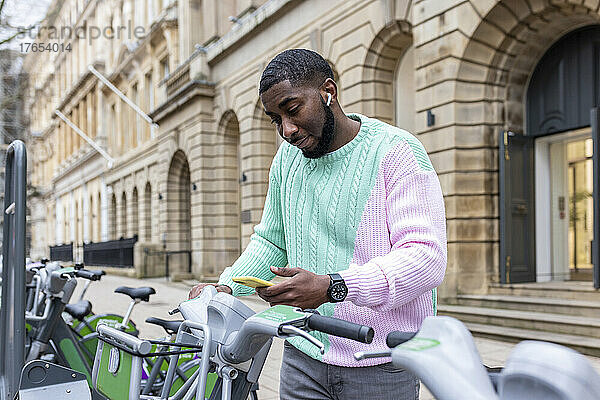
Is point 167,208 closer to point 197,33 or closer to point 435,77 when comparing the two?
point 197,33

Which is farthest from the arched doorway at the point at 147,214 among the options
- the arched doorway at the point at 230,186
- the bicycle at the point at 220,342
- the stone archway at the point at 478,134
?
the bicycle at the point at 220,342

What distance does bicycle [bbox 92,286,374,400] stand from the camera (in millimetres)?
1482

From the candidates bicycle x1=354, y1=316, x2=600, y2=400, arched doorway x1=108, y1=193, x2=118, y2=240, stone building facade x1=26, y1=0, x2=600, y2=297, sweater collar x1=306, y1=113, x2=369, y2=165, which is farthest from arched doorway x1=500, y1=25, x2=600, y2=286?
arched doorway x1=108, y1=193, x2=118, y2=240

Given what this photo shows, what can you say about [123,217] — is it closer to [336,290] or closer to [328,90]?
[328,90]

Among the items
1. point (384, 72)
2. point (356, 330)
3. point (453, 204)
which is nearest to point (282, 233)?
point (356, 330)

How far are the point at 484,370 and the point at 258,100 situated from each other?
50.8ft

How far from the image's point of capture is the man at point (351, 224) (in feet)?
5.38

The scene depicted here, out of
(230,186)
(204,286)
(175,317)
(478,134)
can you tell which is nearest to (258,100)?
(230,186)

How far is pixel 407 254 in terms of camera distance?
1.62m

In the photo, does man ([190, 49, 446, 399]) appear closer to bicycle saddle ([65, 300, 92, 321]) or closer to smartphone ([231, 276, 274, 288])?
smartphone ([231, 276, 274, 288])

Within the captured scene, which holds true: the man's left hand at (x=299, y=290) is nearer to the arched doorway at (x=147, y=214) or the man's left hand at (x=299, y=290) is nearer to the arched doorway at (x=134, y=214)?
the arched doorway at (x=147, y=214)

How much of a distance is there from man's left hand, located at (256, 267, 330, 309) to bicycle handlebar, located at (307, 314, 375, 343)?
0.25 ft

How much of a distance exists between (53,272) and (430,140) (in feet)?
22.5

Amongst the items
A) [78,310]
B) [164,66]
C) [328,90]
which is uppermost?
[164,66]
